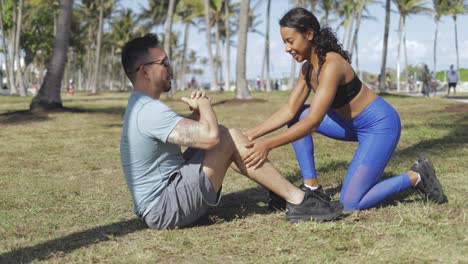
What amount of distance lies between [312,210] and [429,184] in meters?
1.06

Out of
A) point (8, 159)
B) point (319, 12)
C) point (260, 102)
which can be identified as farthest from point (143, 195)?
point (319, 12)

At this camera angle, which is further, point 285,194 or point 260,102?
point 260,102

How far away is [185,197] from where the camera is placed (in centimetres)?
362

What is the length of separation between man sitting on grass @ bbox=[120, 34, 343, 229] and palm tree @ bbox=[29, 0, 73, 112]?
1145 centimetres

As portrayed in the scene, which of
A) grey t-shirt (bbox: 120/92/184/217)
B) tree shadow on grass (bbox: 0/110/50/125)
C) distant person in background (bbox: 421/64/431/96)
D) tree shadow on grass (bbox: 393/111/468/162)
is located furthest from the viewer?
distant person in background (bbox: 421/64/431/96)

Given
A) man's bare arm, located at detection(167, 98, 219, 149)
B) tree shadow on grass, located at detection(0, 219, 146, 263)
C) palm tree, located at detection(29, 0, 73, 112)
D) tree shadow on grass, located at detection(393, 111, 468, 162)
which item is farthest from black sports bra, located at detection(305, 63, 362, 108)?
palm tree, located at detection(29, 0, 73, 112)

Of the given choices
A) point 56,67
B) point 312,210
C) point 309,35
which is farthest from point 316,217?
point 56,67

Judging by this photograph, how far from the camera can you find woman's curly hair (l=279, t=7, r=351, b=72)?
3.86m

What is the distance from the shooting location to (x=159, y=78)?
363cm

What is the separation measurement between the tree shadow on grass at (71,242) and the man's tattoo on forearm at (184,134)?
859 millimetres

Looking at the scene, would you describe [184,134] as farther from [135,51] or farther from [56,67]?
[56,67]

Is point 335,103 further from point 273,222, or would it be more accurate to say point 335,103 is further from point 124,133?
point 124,133

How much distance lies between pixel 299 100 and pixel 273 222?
1.02 meters

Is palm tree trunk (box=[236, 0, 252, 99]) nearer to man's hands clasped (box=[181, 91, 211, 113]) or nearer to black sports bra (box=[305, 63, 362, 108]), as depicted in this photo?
black sports bra (box=[305, 63, 362, 108])
